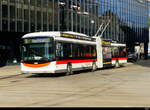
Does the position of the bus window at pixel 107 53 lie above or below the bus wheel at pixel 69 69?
above

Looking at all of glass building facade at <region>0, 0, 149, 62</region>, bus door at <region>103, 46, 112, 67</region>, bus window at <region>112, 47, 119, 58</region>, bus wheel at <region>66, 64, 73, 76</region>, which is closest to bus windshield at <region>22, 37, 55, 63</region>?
bus wheel at <region>66, 64, 73, 76</region>

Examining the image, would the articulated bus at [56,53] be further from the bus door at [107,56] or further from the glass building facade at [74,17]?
the glass building facade at [74,17]

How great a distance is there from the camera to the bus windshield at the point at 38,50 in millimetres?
21859

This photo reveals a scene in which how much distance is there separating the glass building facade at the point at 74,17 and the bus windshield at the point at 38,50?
11.1m

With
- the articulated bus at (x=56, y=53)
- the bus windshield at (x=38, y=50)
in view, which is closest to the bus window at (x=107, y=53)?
the articulated bus at (x=56, y=53)

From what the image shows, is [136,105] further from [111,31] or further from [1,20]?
[111,31]

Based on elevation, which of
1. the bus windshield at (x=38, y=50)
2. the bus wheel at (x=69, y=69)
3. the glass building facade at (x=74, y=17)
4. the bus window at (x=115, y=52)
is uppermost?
the glass building facade at (x=74, y=17)

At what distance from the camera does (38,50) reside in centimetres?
2203

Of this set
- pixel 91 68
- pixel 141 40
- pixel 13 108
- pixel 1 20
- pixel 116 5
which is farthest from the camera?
pixel 141 40

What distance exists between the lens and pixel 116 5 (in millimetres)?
74500

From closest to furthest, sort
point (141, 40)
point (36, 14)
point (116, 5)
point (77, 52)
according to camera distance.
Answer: point (77, 52), point (36, 14), point (116, 5), point (141, 40)

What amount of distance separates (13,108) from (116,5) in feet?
220

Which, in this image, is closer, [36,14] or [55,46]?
[55,46]

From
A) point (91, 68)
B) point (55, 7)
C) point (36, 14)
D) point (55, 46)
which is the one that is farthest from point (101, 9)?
point (55, 46)
